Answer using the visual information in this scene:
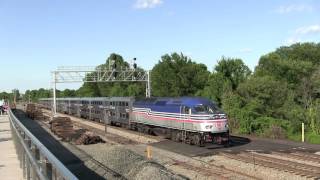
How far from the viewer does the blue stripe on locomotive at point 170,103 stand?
29562 mm

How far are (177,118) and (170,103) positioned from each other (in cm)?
189

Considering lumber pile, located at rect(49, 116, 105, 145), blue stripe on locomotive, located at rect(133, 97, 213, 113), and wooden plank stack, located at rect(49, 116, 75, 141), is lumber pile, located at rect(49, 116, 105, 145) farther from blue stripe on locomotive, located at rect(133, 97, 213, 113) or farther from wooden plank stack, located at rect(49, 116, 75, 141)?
blue stripe on locomotive, located at rect(133, 97, 213, 113)

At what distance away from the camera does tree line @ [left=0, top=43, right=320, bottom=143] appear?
35.2m

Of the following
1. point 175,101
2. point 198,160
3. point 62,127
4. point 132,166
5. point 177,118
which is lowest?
point 198,160

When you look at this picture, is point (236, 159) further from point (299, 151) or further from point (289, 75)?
point (289, 75)

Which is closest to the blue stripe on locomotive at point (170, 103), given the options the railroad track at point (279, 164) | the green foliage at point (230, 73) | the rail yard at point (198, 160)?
the rail yard at point (198, 160)

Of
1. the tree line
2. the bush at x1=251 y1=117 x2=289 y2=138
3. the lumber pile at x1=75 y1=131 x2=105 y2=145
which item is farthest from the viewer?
the tree line

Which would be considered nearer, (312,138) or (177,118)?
(177,118)

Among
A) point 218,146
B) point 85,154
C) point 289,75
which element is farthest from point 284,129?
point 289,75

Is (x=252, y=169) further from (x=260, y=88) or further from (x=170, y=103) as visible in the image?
(x=260, y=88)

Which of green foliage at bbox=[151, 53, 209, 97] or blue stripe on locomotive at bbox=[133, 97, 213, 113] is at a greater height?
green foliage at bbox=[151, 53, 209, 97]

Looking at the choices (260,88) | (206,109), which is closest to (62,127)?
(206,109)

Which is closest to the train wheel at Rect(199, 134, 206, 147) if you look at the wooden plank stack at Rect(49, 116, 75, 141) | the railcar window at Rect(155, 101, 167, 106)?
the railcar window at Rect(155, 101, 167, 106)

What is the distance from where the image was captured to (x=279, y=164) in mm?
20703
